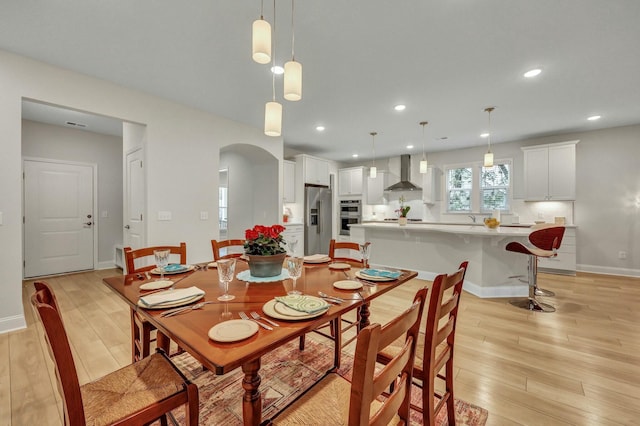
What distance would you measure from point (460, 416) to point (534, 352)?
1.16 meters

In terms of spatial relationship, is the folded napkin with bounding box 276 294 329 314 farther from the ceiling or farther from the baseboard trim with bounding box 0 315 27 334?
the baseboard trim with bounding box 0 315 27 334

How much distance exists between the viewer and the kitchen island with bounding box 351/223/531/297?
11.9 feet

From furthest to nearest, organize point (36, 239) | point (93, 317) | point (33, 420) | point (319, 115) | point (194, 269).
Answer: point (36, 239) < point (319, 115) < point (93, 317) < point (194, 269) < point (33, 420)

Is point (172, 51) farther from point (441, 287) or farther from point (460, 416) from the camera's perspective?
point (460, 416)

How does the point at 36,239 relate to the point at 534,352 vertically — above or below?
above

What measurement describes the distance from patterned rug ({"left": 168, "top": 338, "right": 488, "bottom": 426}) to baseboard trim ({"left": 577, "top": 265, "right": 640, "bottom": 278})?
201 inches

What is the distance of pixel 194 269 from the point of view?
1.82 m

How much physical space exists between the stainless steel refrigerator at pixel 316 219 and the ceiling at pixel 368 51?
236cm

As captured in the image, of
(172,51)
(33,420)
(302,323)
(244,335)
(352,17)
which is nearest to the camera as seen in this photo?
(244,335)

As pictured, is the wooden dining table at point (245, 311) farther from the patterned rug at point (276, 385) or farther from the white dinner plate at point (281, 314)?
the patterned rug at point (276, 385)

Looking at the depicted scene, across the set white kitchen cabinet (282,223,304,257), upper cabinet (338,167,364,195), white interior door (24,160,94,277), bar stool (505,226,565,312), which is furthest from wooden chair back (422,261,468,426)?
white interior door (24,160,94,277)

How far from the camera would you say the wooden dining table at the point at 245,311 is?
0.83m

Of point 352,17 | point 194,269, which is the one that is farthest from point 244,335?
point 352,17

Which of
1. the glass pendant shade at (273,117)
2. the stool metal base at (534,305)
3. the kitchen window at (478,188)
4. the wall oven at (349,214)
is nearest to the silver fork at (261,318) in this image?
the glass pendant shade at (273,117)
